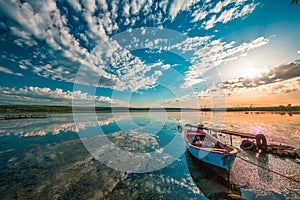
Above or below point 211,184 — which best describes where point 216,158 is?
above

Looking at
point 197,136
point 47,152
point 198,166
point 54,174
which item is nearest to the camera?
point 54,174

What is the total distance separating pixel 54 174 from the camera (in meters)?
8.88

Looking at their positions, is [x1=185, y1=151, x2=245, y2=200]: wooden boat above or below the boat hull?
below

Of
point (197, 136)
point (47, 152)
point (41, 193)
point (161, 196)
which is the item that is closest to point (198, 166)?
point (161, 196)

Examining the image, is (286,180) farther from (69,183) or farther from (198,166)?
(69,183)

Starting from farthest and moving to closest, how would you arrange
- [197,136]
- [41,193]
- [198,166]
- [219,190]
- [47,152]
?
[197,136] → [47,152] → [198,166] → [219,190] → [41,193]

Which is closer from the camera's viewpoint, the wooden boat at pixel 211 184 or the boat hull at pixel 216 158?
the wooden boat at pixel 211 184

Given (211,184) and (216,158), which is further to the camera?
(216,158)

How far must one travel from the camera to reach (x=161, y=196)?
22.8ft

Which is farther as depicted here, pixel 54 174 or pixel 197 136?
pixel 197 136

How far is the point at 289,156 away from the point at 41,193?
20.2 metres

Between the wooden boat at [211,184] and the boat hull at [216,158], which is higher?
the boat hull at [216,158]

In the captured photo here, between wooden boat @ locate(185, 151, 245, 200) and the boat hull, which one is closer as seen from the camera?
wooden boat @ locate(185, 151, 245, 200)

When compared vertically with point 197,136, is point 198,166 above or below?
below
